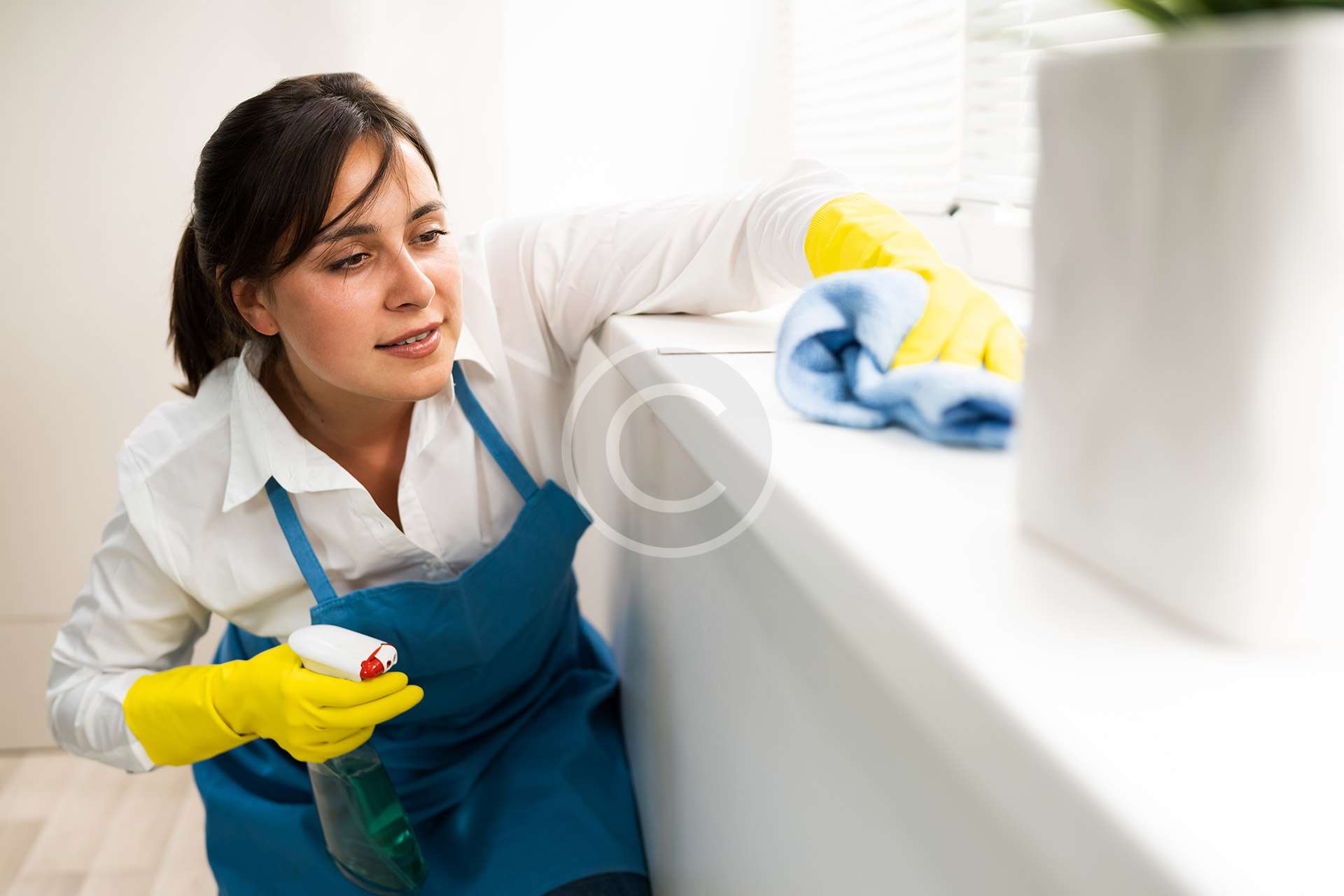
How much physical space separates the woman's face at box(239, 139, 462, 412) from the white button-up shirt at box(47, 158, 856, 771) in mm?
108

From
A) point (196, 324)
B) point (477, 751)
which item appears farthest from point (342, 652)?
point (196, 324)

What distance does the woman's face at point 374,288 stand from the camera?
92 centimetres

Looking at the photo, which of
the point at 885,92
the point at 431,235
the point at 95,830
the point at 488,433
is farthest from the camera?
the point at 95,830

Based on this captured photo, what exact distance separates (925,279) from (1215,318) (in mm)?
349

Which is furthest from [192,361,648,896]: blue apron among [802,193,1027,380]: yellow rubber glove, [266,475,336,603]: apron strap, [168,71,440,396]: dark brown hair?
[802,193,1027,380]: yellow rubber glove

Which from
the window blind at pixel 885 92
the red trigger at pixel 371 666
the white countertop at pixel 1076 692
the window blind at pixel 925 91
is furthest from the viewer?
the window blind at pixel 885 92

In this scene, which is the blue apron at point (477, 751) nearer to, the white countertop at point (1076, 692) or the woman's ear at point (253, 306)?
the woman's ear at point (253, 306)

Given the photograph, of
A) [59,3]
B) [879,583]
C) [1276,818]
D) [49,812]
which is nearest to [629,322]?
[879,583]

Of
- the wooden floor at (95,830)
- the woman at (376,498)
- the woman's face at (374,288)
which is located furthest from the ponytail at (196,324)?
the wooden floor at (95,830)

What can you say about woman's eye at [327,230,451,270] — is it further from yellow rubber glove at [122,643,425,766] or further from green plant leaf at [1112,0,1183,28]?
green plant leaf at [1112,0,1183,28]

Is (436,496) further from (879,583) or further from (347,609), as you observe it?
(879,583)

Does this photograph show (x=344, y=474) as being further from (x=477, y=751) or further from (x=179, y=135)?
(x=179, y=135)

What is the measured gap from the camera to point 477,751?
1.17 meters

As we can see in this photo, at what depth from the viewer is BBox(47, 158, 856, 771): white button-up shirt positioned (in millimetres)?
997
